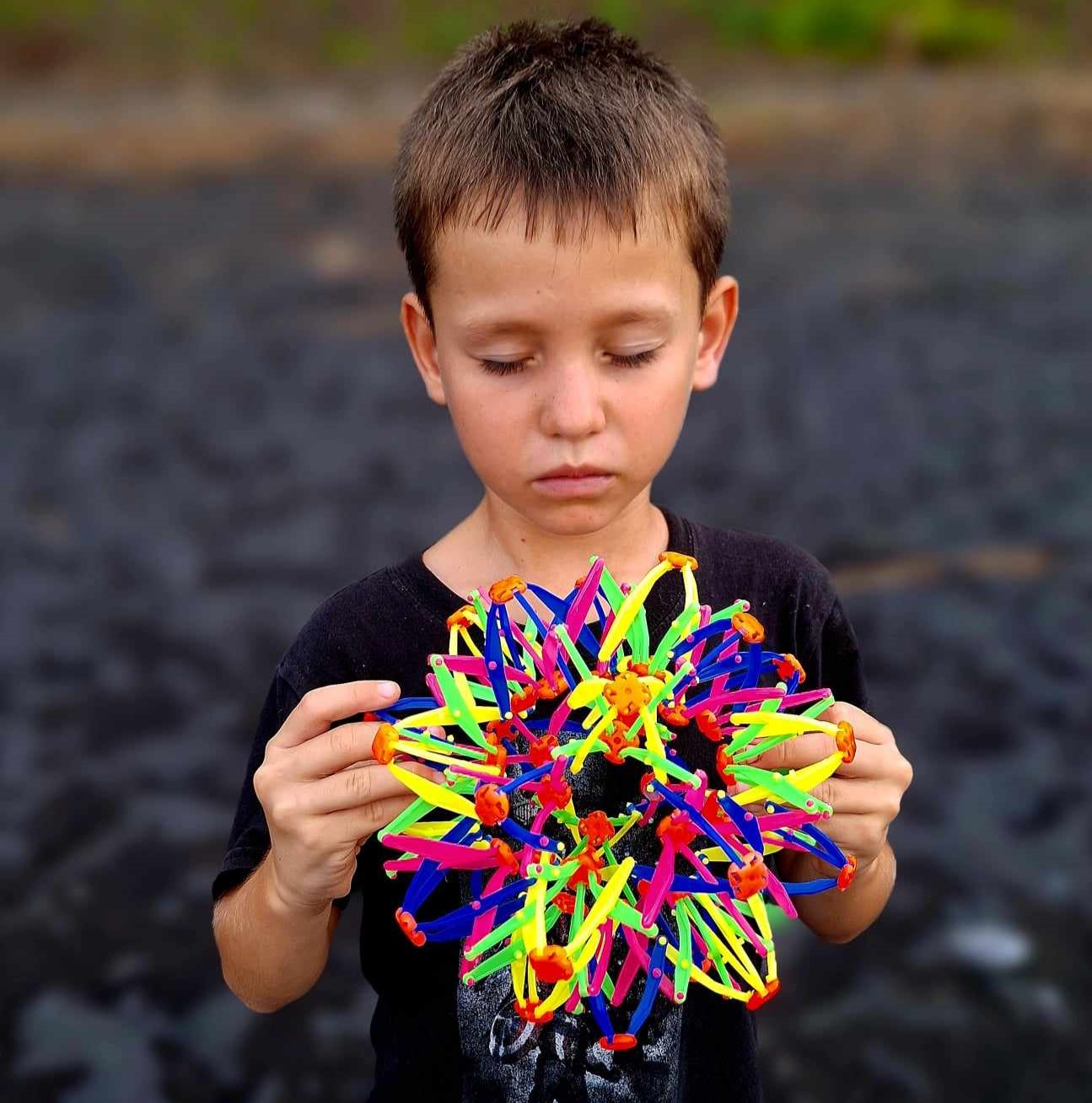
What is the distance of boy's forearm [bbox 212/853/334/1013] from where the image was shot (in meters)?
1.28

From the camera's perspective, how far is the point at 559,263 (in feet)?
3.86

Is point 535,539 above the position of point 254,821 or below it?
above

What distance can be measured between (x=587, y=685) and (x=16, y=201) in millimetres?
6128

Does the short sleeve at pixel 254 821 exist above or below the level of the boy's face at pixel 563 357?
below

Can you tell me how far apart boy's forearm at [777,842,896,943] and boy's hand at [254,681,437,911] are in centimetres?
43

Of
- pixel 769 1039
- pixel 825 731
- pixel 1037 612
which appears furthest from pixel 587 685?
pixel 1037 612

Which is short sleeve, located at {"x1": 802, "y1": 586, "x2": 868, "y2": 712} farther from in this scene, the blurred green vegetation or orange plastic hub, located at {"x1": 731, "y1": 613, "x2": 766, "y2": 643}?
the blurred green vegetation

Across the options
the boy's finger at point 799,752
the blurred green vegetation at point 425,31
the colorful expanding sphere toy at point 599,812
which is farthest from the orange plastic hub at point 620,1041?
the blurred green vegetation at point 425,31

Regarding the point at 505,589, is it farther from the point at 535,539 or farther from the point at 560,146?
the point at 560,146

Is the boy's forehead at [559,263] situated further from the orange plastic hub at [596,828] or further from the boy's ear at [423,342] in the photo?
the orange plastic hub at [596,828]

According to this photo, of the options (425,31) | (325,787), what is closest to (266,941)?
(325,787)

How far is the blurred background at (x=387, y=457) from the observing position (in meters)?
2.71

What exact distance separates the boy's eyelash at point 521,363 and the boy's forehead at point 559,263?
0.04 meters

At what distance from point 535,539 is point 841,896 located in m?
0.44
